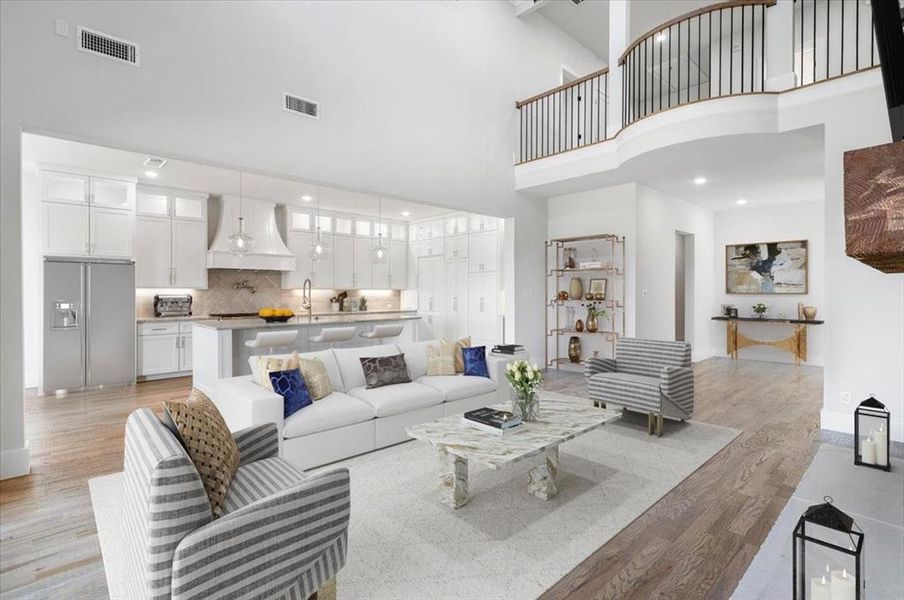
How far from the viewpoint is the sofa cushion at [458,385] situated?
406 cm

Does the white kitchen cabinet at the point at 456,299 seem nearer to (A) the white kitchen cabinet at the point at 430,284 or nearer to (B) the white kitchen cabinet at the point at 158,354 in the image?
(A) the white kitchen cabinet at the point at 430,284

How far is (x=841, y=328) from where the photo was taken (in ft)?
13.1

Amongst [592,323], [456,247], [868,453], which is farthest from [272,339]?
[868,453]

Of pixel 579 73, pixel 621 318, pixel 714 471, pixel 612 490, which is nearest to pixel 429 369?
pixel 612 490

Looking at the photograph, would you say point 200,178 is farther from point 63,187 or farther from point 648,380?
point 648,380

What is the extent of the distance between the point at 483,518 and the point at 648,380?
2.40 m

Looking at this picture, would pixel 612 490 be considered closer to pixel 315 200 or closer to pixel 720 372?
pixel 720 372

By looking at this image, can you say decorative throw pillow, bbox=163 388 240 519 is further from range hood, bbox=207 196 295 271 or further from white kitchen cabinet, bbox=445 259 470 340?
white kitchen cabinet, bbox=445 259 470 340

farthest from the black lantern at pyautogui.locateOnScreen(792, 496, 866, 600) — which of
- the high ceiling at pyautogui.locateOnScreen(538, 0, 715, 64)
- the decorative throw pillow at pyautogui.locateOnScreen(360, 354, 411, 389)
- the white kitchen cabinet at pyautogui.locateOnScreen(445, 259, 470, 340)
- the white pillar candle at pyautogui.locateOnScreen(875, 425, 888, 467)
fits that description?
the high ceiling at pyautogui.locateOnScreen(538, 0, 715, 64)

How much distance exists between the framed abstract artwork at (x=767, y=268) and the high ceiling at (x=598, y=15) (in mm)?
4095

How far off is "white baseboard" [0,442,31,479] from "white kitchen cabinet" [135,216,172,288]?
3.87 metres

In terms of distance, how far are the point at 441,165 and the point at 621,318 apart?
11.0 ft

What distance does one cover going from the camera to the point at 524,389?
2965mm

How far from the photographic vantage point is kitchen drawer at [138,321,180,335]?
6449 mm
